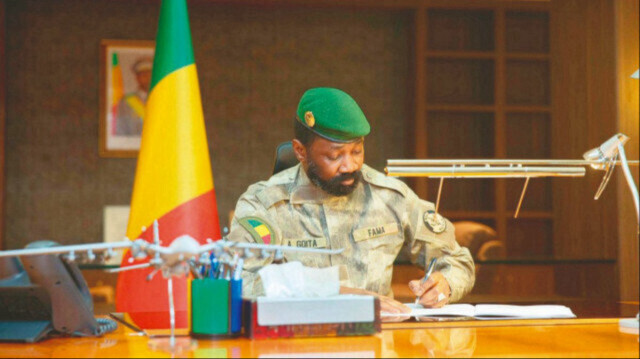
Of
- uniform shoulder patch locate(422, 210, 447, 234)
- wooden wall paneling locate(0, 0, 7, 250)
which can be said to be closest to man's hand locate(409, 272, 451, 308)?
uniform shoulder patch locate(422, 210, 447, 234)

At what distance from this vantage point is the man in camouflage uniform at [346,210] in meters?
2.44

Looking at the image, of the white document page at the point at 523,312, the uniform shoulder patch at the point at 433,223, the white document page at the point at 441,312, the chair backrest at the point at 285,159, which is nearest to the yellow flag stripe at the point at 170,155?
the chair backrest at the point at 285,159

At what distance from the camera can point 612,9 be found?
4.21m

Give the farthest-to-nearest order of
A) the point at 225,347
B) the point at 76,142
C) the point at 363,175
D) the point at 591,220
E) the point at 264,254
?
the point at 76,142 → the point at 591,220 → the point at 363,175 → the point at 264,254 → the point at 225,347

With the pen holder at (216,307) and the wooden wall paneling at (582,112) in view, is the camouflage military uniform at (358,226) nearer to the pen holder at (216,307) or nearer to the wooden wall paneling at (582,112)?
the pen holder at (216,307)

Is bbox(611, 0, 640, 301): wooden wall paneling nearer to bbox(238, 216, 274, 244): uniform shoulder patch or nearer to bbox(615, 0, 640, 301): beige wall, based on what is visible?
bbox(615, 0, 640, 301): beige wall

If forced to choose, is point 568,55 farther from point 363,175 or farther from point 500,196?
point 363,175

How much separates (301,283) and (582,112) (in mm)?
3370

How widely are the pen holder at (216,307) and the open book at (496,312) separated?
0.51 meters

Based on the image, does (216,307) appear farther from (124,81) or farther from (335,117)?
(124,81)

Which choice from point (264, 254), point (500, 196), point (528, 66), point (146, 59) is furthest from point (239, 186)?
point (264, 254)

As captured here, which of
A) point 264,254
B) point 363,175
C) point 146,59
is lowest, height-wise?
point 264,254

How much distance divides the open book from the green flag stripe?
4.99 feet

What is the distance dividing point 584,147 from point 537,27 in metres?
0.95
